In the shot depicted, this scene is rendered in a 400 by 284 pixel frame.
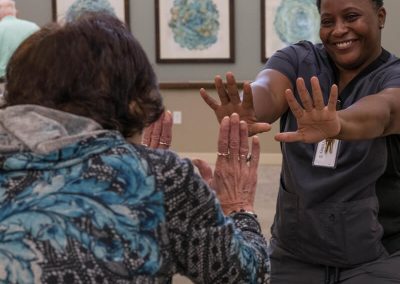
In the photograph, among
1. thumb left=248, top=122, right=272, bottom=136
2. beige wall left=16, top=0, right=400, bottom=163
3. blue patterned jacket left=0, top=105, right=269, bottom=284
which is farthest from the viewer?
beige wall left=16, top=0, right=400, bottom=163

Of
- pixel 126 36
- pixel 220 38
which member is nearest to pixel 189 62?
pixel 220 38

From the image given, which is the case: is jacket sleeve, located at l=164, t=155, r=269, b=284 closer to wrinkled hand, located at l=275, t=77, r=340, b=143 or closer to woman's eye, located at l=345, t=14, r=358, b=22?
wrinkled hand, located at l=275, t=77, r=340, b=143

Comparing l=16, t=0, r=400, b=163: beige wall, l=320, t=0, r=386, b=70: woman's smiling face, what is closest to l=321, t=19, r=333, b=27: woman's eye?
l=320, t=0, r=386, b=70: woman's smiling face

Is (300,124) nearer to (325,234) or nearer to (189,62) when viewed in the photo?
(325,234)

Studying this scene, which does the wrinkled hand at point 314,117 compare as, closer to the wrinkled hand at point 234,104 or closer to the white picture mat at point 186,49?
the wrinkled hand at point 234,104

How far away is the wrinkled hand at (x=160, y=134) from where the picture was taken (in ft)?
5.26

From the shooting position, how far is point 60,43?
1119mm

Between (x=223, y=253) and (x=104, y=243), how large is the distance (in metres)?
0.20

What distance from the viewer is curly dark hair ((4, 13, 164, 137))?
1106mm

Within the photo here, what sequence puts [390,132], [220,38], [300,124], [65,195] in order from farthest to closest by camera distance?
[220,38] → [390,132] → [300,124] → [65,195]

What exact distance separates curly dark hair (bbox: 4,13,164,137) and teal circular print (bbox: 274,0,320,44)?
5677 mm

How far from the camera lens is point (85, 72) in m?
1.10

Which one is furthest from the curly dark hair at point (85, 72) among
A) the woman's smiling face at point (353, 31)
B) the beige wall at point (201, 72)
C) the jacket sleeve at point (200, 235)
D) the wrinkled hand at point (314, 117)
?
the beige wall at point (201, 72)

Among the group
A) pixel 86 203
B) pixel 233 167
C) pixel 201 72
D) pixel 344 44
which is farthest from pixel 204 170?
pixel 201 72
